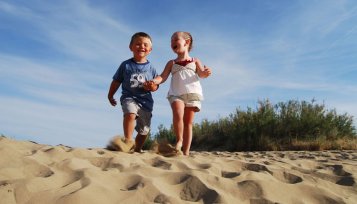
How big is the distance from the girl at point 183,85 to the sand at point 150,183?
1.38 meters

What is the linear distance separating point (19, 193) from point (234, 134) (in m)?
9.46

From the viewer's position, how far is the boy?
5016mm

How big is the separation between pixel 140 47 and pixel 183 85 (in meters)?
0.84

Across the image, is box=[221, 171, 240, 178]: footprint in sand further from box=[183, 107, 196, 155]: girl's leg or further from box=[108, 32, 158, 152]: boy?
box=[108, 32, 158, 152]: boy

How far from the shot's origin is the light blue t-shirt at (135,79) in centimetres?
512

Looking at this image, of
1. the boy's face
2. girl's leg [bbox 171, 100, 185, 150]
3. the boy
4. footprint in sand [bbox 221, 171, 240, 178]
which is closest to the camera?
footprint in sand [bbox 221, 171, 240, 178]

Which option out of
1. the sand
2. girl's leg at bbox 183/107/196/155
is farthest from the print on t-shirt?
the sand

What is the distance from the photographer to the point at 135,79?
512 cm

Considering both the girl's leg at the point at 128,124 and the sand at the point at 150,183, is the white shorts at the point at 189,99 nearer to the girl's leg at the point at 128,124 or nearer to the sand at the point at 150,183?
the girl's leg at the point at 128,124

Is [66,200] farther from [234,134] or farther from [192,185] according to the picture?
[234,134]

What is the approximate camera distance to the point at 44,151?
12.0 feet

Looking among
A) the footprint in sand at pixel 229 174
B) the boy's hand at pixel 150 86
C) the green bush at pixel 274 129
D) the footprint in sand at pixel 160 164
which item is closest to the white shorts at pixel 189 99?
the boy's hand at pixel 150 86

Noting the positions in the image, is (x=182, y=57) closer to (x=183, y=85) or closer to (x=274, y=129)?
(x=183, y=85)

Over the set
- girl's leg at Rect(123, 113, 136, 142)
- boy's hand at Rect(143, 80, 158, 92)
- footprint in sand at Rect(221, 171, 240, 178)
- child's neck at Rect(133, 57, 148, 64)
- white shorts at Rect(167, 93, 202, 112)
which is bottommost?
footprint in sand at Rect(221, 171, 240, 178)
